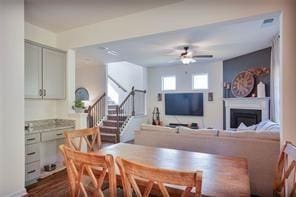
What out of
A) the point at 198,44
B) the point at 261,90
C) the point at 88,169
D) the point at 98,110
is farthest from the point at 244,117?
the point at 88,169

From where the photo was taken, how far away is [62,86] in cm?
401

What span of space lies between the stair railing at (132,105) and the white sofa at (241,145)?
3803 mm

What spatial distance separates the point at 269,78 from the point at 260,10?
380 centimetres

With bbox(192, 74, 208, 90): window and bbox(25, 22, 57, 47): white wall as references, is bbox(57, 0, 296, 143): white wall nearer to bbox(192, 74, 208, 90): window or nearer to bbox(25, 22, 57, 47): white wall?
bbox(25, 22, 57, 47): white wall

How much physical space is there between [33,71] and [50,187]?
2.00 m

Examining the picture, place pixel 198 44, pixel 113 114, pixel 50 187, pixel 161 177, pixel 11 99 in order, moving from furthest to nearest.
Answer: pixel 113 114
pixel 198 44
pixel 50 187
pixel 11 99
pixel 161 177

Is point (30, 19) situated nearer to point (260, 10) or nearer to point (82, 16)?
point (82, 16)

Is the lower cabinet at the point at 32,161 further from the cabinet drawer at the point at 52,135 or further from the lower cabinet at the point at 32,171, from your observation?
the cabinet drawer at the point at 52,135

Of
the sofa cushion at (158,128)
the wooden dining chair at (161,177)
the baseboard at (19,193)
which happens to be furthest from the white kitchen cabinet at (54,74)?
the wooden dining chair at (161,177)

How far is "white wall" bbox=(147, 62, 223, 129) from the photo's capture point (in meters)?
7.06

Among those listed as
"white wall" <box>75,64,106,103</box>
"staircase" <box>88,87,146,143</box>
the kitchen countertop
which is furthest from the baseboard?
"white wall" <box>75,64,106,103</box>

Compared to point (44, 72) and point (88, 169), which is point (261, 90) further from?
point (88, 169)

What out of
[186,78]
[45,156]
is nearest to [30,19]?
[45,156]

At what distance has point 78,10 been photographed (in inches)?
122
